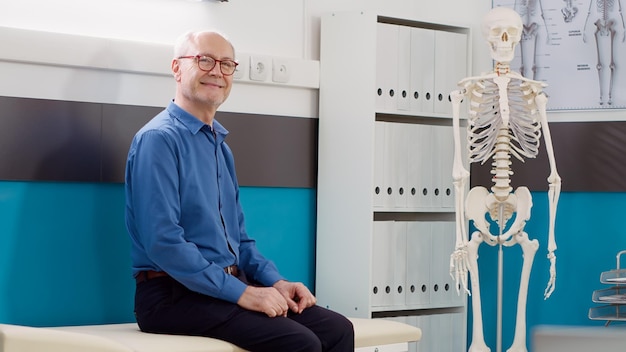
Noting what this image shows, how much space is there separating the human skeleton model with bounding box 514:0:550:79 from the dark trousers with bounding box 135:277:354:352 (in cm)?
Answer: 160

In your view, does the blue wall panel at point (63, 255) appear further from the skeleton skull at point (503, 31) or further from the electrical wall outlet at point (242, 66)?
the skeleton skull at point (503, 31)

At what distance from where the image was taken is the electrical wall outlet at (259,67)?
3.58m

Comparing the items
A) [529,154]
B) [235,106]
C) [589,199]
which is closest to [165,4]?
[235,106]

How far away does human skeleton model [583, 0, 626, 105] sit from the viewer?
374 centimetres

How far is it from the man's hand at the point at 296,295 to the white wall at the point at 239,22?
87cm

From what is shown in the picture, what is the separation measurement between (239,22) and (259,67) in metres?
0.20

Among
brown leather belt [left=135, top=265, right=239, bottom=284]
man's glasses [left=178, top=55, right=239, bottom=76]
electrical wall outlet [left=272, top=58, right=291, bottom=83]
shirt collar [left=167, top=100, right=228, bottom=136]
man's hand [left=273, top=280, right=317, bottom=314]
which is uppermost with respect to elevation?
electrical wall outlet [left=272, top=58, right=291, bottom=83]

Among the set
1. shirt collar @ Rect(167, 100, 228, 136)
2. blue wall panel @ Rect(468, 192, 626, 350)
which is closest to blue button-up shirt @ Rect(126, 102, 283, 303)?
shirt collar @ Rect(167, 100, 228, 136)

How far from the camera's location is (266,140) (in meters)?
3.66

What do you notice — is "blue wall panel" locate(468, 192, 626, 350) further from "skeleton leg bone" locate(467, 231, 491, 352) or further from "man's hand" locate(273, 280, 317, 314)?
"man's hand" locate(273, 280, 317, 314)

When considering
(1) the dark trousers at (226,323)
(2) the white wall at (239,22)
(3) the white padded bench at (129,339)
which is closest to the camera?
(3) the white padded bench at (129,339)

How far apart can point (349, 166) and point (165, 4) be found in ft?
3.22

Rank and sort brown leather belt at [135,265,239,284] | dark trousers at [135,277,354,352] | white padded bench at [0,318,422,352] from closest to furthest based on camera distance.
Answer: white padded bench at [0,318,422,352] → dark trousers at [135,277,354,352] → brown leather belt at [135,265,239,284]

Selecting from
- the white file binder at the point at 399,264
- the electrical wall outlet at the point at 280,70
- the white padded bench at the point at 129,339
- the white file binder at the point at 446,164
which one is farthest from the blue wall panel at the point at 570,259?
the electrical wall outlet at the point at 280,70
